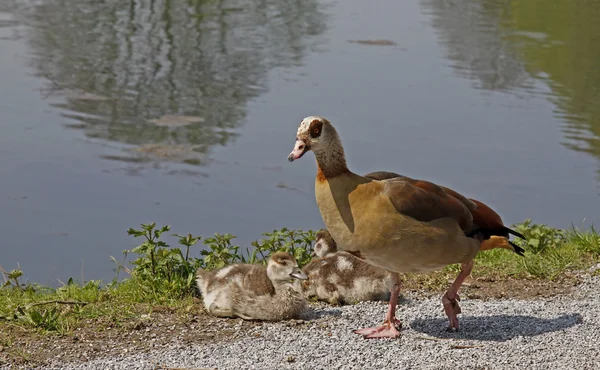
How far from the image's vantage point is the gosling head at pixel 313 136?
20.7 ft

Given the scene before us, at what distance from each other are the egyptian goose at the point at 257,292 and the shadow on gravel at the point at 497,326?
3.00 ft

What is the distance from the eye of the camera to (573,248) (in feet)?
28.6

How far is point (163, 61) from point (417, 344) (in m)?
11.2

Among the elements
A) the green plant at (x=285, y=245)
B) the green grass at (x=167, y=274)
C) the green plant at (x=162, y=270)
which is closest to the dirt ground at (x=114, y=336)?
the green grass at (x=167, y=274)

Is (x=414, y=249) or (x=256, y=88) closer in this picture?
(x=414, y=249)

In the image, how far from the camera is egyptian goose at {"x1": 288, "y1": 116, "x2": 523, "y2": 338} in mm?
6305

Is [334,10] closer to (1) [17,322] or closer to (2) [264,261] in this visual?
(2) [264,261]

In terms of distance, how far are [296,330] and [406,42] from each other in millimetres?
12457

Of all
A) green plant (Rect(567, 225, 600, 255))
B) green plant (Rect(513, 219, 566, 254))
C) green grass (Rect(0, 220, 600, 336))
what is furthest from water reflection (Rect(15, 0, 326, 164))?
green plant (Rect(567, 225, 600, 255))

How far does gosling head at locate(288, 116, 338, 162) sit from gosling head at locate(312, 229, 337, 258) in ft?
6.33

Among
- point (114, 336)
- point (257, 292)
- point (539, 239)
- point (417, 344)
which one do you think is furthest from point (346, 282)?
point (539, 239)

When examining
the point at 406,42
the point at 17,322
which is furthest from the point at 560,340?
the point at 406,42

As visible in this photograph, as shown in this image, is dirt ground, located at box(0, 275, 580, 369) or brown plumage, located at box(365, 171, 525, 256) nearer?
dirt ground, located at box(0, 275, 580, 369)

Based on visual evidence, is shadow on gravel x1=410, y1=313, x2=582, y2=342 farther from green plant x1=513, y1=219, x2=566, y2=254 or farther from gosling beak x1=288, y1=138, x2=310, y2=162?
green plant x1=513, y1=219, x2=566, y2=254
